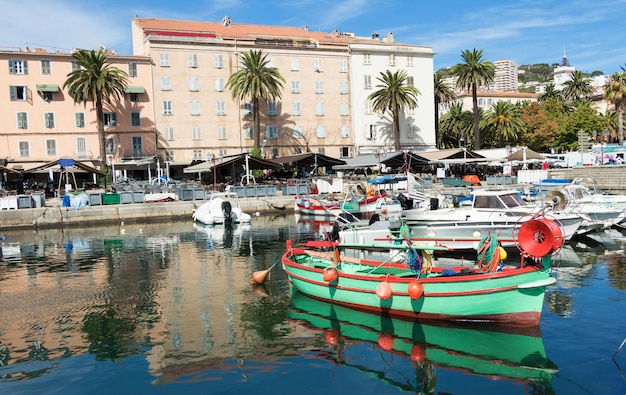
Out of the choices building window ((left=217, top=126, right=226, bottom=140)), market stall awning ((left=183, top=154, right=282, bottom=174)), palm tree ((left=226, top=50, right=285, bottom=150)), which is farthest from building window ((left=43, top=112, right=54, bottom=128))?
market stall awning ((left=183, top=154, right=282, bottom=174))

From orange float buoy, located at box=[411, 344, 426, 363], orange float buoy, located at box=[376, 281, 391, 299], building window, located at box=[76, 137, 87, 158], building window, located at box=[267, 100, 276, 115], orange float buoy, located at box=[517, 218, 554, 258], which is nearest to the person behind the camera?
orange float buoy, located at box=[411, 344, 426, 363]

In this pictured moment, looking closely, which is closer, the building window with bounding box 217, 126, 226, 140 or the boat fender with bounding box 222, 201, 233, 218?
the boat fender with bounding box 222, 201, 233, 218

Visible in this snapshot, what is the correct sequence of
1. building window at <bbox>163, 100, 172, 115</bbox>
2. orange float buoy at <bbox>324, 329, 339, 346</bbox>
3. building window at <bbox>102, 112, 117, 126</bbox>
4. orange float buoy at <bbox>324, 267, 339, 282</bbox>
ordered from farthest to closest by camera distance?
1. building window at <bbox>163, 100, 172, 115</bbox>
2. building window at <bbox>102, 112, 117, 126</bbox>
3. orange float buoy at <bbox>324, 267, 339, 282</bbox>
4. orange float buoy at <bbox>324, 329, 339, 346</bbox>

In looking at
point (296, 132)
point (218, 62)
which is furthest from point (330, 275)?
point (296, 132)

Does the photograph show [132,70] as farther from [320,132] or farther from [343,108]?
[343,108]

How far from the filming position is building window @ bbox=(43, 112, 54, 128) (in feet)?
191

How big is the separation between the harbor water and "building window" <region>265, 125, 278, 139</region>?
4398 centimetres

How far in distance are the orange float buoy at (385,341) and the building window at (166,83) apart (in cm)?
5276

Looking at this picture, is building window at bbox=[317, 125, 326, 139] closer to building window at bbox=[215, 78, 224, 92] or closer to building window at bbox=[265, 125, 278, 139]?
building window at bbox=[265, 125, 278, 139]

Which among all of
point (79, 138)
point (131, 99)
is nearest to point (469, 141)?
point (131, 99)

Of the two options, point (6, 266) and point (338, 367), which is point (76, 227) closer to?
point (6, 266)

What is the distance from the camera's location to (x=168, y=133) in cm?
6175

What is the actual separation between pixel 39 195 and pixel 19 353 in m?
30.2

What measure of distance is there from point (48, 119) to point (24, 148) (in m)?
3.81
